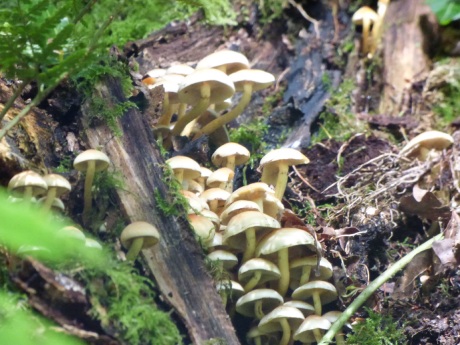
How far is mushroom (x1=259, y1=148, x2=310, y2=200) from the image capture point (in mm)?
3424

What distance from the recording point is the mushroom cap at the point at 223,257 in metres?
2.98

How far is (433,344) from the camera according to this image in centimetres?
312

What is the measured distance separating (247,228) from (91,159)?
0.84 metres

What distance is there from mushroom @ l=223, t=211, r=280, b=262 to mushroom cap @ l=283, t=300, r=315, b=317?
0.31 m

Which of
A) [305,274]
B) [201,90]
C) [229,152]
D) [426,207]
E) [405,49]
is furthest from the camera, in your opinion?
[405,49]

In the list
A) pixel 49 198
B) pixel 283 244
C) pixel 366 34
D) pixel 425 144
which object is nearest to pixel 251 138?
pixel 425 144

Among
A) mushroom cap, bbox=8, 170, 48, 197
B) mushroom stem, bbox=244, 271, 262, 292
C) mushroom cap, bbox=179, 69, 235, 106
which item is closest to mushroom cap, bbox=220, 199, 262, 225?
mushroom stem, bbox=244, 271, 262, 292

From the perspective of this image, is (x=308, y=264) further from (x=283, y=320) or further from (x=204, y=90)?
(x=204, y=90)

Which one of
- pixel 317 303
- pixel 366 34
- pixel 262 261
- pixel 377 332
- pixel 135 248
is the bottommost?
pixel 377 332

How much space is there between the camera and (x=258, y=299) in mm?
2998

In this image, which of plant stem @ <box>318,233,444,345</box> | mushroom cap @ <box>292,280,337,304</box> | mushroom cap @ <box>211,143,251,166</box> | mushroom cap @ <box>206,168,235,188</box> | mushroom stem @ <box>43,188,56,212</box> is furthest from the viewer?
mushroom cap @ <box>211,143,251,166</box>

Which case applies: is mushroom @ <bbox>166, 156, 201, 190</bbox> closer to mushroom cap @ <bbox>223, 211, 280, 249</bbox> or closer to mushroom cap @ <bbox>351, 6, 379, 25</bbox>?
mushroom cap @ <bbox>223, 211, 280, 249</bbox>

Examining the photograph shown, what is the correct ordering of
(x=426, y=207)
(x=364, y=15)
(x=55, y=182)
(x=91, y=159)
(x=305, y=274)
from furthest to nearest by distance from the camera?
(x=364, y=15)
(x=426, y=207)
(x=305, y=274)
(x=91, y=159)
(x=55, y=182)

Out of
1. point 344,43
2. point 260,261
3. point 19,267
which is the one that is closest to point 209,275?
point 260,261
